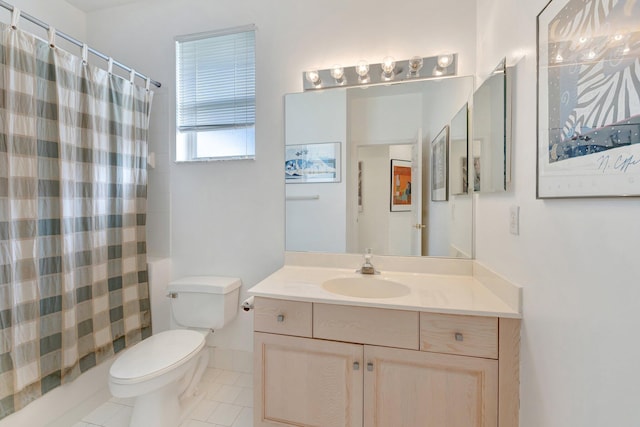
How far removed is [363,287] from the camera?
1624 millimetres

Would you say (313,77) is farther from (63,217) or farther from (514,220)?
(63,217)

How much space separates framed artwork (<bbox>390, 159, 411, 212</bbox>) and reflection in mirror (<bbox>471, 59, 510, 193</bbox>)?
1.16 ft

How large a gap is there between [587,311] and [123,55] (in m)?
2.94

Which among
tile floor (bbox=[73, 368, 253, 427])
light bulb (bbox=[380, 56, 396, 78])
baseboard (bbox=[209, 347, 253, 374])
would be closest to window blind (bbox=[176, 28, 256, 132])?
light bulb (bbox=[380, 56, 396, 78])

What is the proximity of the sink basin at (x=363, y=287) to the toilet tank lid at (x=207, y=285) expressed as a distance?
2.35 feet

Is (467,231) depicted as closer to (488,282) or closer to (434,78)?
(488,282)

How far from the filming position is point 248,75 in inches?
77.1

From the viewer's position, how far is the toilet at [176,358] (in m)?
1.35

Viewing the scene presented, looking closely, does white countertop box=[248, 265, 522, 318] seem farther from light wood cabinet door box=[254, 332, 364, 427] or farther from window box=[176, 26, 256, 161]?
window box=[176, 26, 256, 161]

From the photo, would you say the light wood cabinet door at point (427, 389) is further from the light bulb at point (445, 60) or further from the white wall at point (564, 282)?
the light bulb at point (445, 60)

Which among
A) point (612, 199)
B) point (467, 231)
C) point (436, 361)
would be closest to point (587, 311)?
point (612, 199)

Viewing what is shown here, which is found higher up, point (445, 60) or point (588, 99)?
point (445, 60)

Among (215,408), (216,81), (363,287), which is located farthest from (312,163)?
(215,408)

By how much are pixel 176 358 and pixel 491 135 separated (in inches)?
72.8
